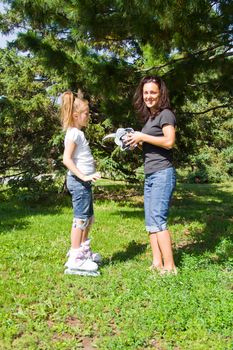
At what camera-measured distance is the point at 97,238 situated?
20.9 feet

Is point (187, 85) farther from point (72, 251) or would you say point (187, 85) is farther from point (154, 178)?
point (72, 251)

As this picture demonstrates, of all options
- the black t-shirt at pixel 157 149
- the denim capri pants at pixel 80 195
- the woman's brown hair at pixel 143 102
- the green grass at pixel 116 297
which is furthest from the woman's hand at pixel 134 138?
the green grass at pixel 116 297

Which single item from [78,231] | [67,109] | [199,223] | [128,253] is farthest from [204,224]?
[67,109]

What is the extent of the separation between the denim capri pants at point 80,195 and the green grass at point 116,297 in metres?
0.64

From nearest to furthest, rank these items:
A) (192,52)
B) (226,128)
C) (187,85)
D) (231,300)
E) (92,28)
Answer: (231,300) → (92,28) → (192,52) → (187,85) → (226,128)

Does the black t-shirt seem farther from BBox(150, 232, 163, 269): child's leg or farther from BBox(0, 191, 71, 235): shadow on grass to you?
BBox(0, 191, 71, 235): shadow on grass

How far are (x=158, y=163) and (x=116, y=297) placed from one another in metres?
1.37

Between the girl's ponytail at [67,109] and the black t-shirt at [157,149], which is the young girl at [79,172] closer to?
the girl's ponytail at [67,109]

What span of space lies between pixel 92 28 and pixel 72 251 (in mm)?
2769

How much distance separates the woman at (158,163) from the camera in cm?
445

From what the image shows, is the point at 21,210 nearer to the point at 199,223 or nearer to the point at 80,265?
the point at 199,223

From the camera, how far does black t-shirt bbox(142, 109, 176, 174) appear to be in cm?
444

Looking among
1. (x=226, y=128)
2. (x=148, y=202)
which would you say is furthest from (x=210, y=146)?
(x=148, y=202)

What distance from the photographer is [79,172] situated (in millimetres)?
4539
